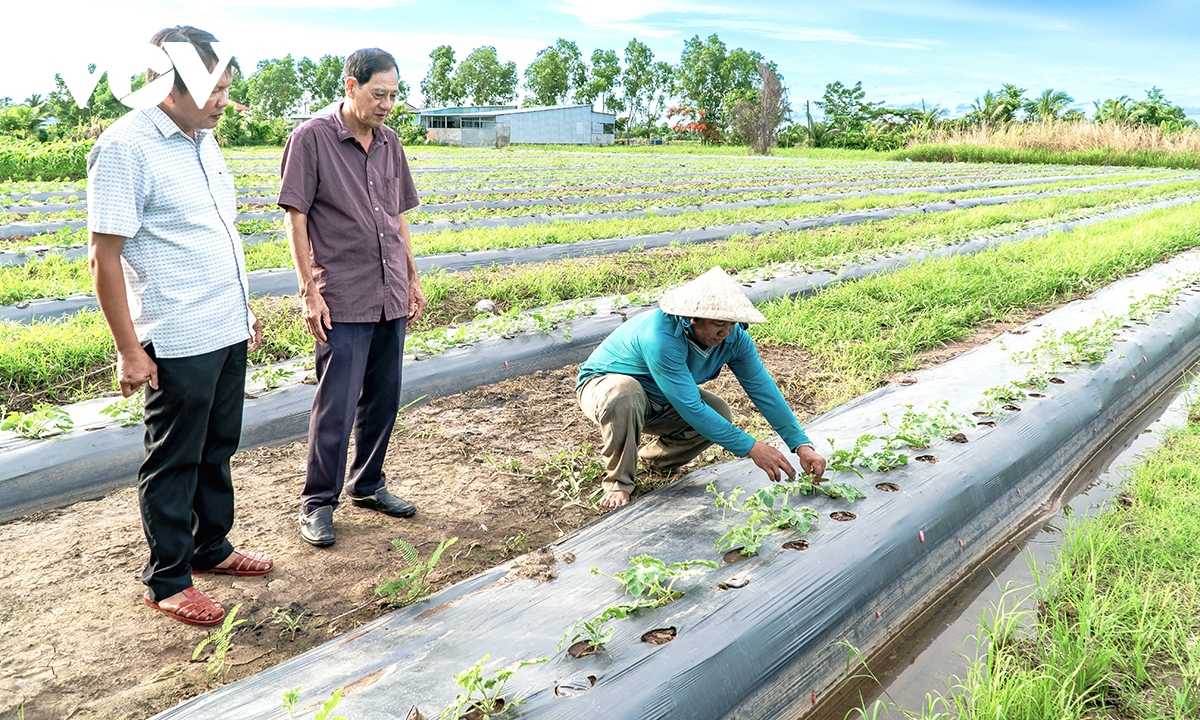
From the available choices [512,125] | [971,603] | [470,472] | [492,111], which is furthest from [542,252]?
[492,111]

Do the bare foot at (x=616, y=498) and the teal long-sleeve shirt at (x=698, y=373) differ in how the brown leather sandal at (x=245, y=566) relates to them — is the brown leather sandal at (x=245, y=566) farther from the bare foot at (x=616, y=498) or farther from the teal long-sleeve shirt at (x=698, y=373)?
the teal long-sleeve shirt at (x=698, y=373)

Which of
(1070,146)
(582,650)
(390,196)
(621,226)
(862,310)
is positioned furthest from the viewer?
(1070,146)

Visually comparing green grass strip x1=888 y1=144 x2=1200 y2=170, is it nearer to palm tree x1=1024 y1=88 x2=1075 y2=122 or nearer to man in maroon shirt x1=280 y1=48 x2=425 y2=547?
palm tree x1=1024 y1=88 x2=1075 y2=122

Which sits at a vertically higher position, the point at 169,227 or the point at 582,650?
the point at 169,227

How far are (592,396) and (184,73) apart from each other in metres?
1.50

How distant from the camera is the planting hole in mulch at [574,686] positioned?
157cm

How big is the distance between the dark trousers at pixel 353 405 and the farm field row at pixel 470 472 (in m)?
0.18

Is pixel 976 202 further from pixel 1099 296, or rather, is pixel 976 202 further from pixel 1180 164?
pixel 1180 164

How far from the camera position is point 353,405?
2.47 meters

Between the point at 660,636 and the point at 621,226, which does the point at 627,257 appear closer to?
the point at 621,226

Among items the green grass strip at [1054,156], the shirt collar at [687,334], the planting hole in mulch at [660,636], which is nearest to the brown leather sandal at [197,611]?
the planting hole in mulch at [660,636]

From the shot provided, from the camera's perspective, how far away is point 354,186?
2404 millimetres

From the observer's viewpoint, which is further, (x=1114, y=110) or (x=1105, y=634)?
(x=1114, y=110)

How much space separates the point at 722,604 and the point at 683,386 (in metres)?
0.78
